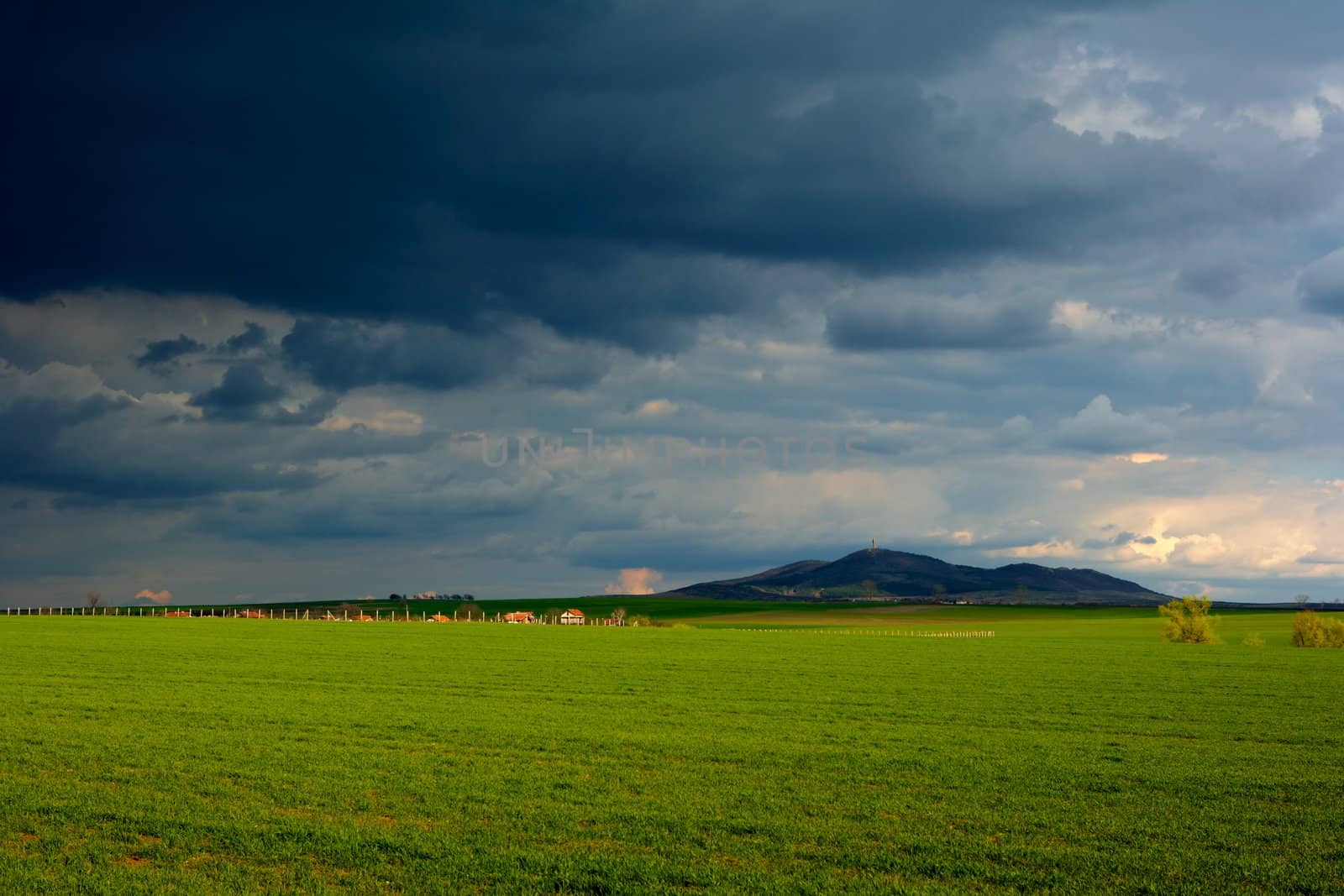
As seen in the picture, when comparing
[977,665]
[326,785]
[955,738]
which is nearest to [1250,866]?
[955,738]

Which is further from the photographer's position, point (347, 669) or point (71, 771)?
point (347, 669)

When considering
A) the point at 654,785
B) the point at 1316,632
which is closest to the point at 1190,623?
the point at 1316,632

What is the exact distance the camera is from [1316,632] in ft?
358

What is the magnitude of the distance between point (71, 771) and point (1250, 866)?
22368mm

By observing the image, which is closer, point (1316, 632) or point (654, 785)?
point (654, 785)

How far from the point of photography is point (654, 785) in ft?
69.7

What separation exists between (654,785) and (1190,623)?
11411 centimetres

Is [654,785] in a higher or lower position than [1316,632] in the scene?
higher

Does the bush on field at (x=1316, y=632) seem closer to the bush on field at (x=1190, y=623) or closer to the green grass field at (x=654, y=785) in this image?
the bush on field at (x=1190, y=623)

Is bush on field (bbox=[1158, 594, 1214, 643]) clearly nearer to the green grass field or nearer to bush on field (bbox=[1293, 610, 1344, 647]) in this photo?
bush on field (bbox=[1293, 610, 1344, 647])

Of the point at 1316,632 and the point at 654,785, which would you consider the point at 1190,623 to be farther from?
the point at 654,785

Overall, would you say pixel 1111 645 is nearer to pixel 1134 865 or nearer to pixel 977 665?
pixel 977 665

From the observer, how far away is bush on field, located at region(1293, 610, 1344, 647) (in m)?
109

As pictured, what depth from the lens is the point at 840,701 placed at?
39406 millimetres
